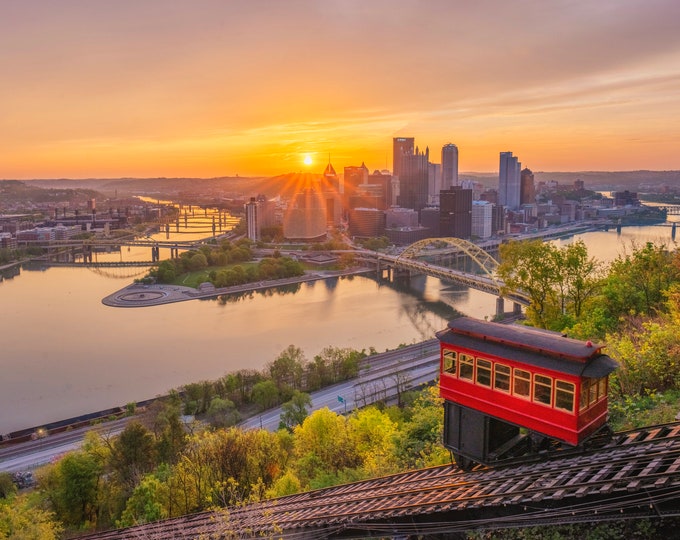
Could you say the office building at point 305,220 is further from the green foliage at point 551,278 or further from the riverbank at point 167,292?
the green foliage at point 551,278

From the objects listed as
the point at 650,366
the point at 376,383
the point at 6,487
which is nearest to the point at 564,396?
the point at 650,366

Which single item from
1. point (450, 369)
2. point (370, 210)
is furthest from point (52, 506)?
point (370, 210)

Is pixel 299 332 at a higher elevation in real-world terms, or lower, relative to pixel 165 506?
lower

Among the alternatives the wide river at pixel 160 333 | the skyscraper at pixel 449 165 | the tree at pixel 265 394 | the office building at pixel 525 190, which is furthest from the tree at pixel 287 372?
the skyscraper at pixel 449 165

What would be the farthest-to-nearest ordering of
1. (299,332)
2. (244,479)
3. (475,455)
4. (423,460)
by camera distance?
(299,332)
(244,479)
(423,460)
(475,455)

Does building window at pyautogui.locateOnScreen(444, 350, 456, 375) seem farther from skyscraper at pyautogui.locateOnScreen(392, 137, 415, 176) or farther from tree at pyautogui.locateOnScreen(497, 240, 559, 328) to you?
skyscraper at pyautogui.locateOnScreen(392, 137, 415, 176)

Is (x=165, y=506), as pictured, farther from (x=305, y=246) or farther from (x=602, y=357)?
(x=305, y=246)

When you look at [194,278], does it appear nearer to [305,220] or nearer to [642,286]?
[305,220]
